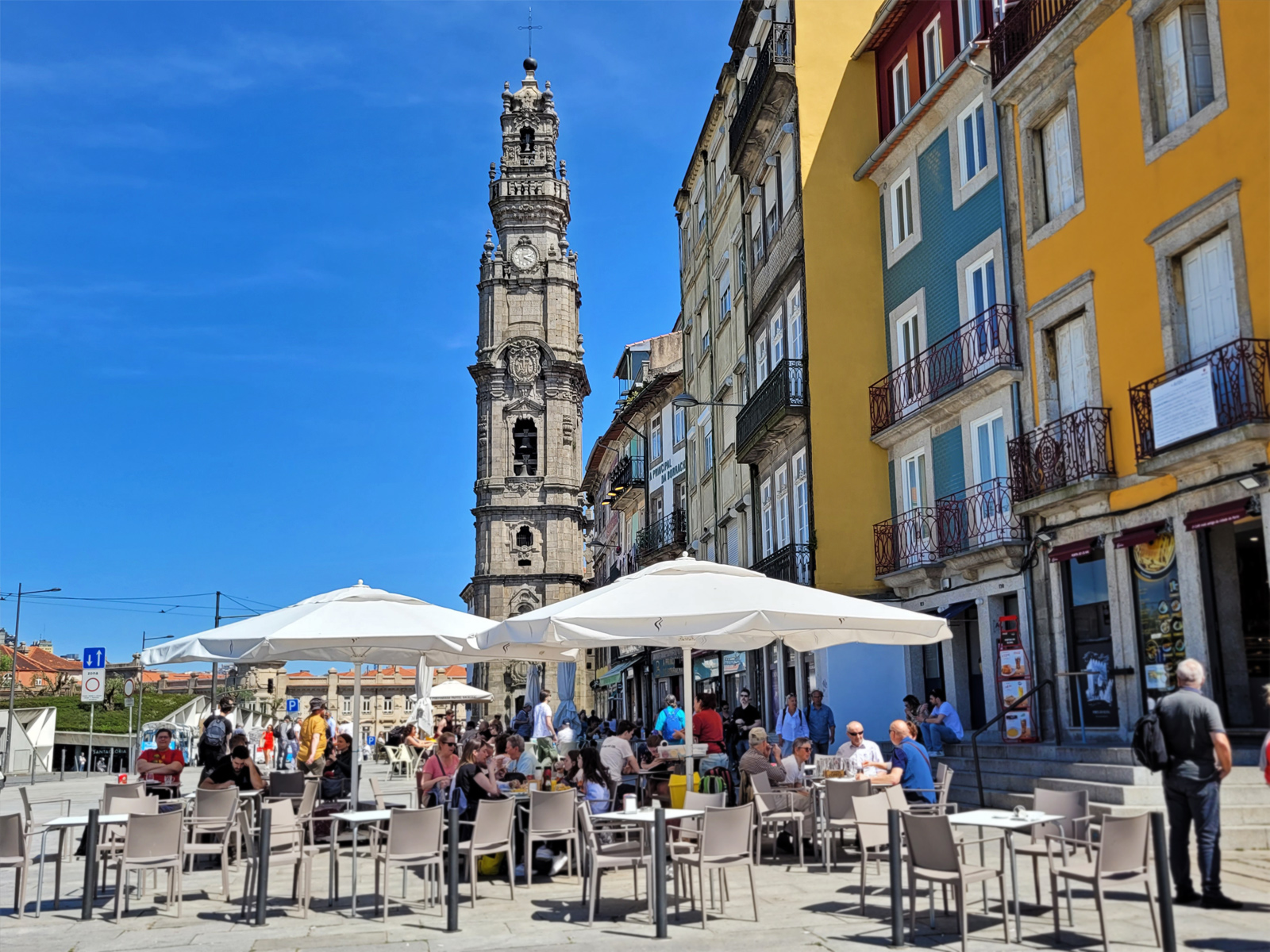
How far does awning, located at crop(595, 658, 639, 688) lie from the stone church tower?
15.1m

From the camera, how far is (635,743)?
19.1m

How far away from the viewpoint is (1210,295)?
1416 centimetres

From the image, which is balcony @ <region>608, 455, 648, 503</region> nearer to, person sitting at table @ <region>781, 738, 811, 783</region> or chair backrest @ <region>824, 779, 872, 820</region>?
person sitting at table @ <region>781, 738, 811, 783</region>

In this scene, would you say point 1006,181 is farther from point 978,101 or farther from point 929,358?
point 929,358

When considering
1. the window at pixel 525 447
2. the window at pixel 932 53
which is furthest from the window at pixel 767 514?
the window at pixel 525 447

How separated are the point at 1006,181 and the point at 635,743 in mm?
10598

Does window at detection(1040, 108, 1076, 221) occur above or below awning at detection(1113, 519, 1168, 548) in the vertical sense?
above

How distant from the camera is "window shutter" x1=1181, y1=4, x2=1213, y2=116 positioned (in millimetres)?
14398

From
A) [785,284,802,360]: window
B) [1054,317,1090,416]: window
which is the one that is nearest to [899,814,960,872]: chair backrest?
[1054,317,1090,416]: window

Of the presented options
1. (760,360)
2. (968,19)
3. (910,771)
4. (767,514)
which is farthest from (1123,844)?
(760,360)

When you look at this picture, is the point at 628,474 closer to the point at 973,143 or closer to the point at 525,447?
the point at 525,447

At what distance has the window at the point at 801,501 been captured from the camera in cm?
2409

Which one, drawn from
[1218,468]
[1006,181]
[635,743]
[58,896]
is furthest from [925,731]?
[58,896]

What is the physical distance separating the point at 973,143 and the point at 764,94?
7.09 meters
